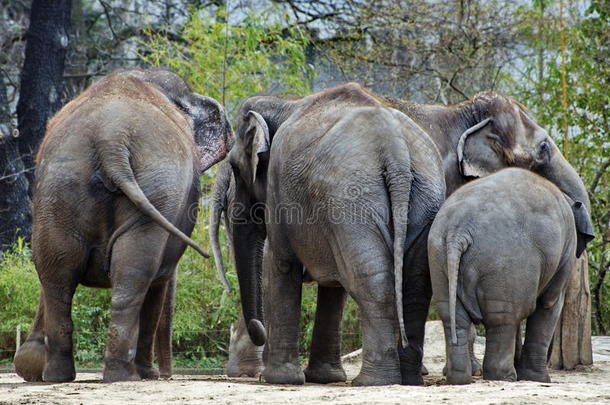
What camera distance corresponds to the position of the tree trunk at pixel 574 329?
9.85 meters

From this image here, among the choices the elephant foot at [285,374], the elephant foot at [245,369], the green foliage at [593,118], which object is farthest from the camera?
the green foliage at [593,118]

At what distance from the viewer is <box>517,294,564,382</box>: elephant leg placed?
292 inches

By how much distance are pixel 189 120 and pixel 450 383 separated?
122 inches

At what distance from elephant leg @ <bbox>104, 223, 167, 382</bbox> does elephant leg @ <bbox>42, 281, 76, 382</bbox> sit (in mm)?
357

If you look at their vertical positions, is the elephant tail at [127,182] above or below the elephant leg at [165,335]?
above

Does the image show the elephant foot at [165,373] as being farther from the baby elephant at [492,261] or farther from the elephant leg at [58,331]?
the baby elephant at [492,261]

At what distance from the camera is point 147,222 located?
7.12 meters

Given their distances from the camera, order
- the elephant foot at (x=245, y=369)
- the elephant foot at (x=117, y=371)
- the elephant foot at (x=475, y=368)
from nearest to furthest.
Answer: the elephant foot at (x=117, y=371) → the elephant foot at (x=475, y=368) → the elephant foot at (x=245, y=369)

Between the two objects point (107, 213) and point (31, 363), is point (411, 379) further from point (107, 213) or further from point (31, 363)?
point (31, 363)

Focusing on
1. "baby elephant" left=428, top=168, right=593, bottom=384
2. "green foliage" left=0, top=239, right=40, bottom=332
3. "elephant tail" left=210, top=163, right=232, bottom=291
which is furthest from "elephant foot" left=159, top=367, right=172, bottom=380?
"green foliage" left=0, top=239, right=40, bottom=332

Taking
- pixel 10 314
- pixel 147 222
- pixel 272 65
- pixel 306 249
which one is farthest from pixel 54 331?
pixel 272 65

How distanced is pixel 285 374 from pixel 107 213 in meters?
1.63

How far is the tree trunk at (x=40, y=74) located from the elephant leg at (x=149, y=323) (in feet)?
30.7

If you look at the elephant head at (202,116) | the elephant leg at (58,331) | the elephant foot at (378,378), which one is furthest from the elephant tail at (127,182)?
the elephant head at (202,116)
